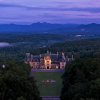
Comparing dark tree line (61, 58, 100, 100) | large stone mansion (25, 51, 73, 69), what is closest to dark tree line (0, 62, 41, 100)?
dark tree line (61, 58, 100, 100)

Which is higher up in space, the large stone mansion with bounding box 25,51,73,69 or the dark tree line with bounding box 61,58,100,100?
the dark tree line with bounding box 61,58,100,100

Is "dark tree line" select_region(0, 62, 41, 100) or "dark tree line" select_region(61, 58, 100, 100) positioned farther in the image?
"dark tree line" select_region(0, 62, 41, 100)

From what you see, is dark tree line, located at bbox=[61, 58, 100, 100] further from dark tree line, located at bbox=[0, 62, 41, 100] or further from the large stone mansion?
the large stone mansion

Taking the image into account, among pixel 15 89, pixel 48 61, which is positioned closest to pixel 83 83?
pixel 15 89

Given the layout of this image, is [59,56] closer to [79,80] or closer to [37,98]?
[79,80]

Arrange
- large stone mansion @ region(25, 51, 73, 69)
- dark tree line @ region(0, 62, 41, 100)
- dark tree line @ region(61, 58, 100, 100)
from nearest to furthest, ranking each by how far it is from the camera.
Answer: dark tree line @ region(61, 58, 100, 100), dark tree line @ region(0, 62, 41, 100), large stone mansion @ region(25, 51, 73, 69)

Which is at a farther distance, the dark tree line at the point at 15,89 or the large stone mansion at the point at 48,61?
the large stone mansion at the point at 48,61

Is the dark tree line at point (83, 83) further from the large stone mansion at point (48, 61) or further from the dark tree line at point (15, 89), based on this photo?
the large stone mansion at point (48, 61)

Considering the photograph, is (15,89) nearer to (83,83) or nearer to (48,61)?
(83,83)

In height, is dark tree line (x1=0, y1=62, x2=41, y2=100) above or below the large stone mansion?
above

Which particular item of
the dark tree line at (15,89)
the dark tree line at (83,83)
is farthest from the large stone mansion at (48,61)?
the dark tree line at (15,89)

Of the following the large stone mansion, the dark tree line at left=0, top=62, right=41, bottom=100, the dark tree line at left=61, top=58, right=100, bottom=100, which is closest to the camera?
the dark tree line at left=61, top=58, right=100, bottom=100
